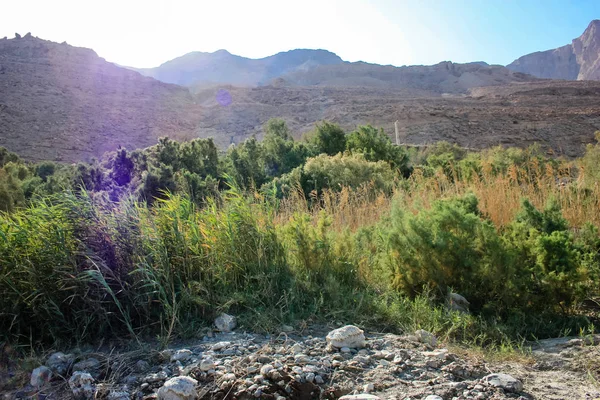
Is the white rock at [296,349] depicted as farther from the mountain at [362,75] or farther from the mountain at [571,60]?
the mountain at [571,60]

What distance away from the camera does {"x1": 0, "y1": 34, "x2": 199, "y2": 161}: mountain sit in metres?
33.2

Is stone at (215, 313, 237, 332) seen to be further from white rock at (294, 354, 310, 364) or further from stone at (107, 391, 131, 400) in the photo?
stone at (107, 391, 131, 400)

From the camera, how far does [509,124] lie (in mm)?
32781

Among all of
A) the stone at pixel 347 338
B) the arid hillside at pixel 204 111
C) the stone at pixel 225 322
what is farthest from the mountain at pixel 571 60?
the stone at pixel 225 322

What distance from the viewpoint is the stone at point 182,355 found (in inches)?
113

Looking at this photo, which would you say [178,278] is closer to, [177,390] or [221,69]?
[177,390]

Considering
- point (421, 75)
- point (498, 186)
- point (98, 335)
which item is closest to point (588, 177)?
point (498, 186)

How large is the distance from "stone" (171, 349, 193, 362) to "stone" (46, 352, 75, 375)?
0.67 m

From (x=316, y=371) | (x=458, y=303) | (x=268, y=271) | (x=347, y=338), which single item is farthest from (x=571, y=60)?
(x=316, y=371)

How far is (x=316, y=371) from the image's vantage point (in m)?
2.66

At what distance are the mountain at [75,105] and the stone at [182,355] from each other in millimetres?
30846

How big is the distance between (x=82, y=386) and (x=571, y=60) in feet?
497

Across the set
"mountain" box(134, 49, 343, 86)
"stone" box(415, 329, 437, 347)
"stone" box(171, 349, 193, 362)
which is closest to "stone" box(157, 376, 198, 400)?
"stone" box(171, 349, 193, 362)

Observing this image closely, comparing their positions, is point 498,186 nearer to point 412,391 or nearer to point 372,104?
point 412,391
